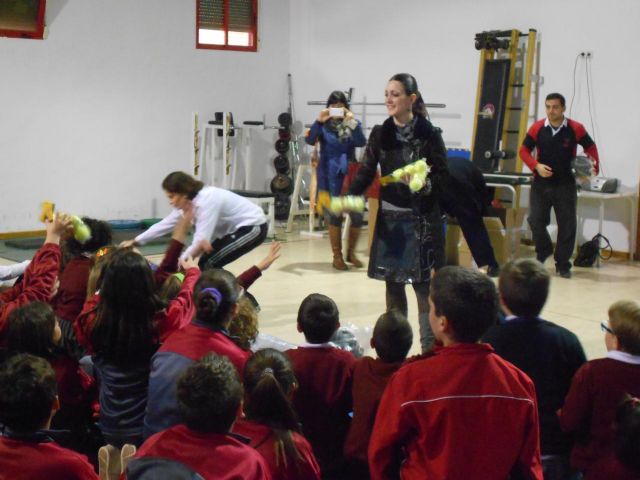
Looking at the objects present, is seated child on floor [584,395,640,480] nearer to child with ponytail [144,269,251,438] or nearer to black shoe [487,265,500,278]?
child with ponytail [144,269,251,438]

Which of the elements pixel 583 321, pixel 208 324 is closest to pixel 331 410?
pixel 208 324

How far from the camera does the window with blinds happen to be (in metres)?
10.6

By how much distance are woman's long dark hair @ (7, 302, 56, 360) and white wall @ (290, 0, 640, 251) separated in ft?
21.8

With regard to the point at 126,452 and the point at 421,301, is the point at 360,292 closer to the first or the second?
the point at 421,301

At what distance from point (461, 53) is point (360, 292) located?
4.05 m

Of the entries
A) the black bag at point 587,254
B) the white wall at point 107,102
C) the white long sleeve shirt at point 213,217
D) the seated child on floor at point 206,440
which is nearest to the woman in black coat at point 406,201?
the white long sleeve shirt at point 213,217

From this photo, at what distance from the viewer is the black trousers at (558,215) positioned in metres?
7.28

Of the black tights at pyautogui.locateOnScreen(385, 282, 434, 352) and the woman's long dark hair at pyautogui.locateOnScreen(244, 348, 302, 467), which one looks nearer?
the woman's long dark hair at pyautogui.locateOnScreen(244, 348, 302, 467)

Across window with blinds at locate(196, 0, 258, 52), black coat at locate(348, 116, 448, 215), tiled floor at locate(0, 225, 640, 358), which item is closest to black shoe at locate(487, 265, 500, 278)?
tiled floor at locate(0, 225, 640, 358)

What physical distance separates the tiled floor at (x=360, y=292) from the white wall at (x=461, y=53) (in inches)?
52.9

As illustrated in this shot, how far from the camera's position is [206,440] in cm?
188

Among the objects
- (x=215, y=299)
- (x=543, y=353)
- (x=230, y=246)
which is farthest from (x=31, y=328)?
(x=230, y=246)

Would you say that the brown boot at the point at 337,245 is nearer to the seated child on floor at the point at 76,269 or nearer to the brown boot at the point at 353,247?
the brown boot at the point at 353,247

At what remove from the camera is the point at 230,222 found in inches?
205
